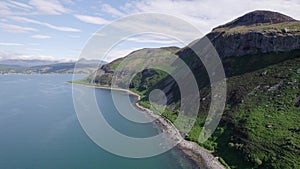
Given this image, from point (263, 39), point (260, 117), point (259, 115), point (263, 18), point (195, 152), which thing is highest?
point (263, 18)

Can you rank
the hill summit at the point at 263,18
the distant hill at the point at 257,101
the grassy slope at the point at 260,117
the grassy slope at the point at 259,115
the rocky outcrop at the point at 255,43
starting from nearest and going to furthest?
the grassy slope at the point at 260,117 → the grassy slope at the point at 259,115 → the distant hill at the point at 257,101 → the rocky outcrop at the point at 255,43 → the hill summit at the point at 263,18

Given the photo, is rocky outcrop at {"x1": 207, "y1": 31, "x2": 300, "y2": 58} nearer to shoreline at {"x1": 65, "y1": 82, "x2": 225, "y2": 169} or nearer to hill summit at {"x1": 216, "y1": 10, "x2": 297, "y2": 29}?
hill summit at {"x1": 216, "y1": 10, "x2": 297, "y2": 29}

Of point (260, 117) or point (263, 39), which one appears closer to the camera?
point (260, 117)

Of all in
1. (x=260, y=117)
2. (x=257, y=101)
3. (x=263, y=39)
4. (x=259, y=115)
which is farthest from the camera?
(x=263, y=39)

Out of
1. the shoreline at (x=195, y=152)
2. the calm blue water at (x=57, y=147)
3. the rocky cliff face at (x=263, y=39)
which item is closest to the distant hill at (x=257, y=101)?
the rocky cliff face at (x=263, y=39)

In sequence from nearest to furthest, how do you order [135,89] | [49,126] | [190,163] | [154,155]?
[190,163], [154,155], [49,126], [135,89]

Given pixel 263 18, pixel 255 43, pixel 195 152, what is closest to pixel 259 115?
pixel 195 152

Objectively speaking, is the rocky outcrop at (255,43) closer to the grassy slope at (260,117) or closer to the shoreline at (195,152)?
the grassy slope at (260,117)

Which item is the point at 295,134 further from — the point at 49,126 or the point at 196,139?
the point at 49,126

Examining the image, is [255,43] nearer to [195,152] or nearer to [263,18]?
[263,18]

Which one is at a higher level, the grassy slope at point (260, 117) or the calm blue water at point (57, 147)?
the grassy slope at point (260, 117)

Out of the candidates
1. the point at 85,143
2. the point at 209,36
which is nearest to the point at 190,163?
the point at 85,143
